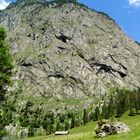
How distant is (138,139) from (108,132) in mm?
20888

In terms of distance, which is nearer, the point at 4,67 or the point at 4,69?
the point at 4,67

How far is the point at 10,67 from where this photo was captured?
149 ft

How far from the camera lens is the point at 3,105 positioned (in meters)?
45.9

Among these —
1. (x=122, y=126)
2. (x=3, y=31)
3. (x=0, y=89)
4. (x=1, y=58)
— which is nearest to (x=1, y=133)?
(x=0, y=89)

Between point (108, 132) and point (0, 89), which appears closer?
point (0, 89)

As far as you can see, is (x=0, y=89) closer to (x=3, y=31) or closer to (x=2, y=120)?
(x=2, y=120)

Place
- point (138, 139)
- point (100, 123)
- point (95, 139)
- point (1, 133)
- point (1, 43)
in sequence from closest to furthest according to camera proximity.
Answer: point (138, 139), point (1, 133), point (1, 43), point (95, 139), point (100, 123)

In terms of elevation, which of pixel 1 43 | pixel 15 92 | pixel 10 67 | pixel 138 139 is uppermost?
pixel 1 43

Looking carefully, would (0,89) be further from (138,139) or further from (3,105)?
(138,139)

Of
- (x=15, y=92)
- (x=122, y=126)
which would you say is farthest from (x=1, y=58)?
(x=122, y=126)

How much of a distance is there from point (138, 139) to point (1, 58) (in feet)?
63.6

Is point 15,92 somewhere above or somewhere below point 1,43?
below

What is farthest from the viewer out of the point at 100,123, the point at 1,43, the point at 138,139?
the point at 100,123

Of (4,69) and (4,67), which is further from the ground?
(4,67)
